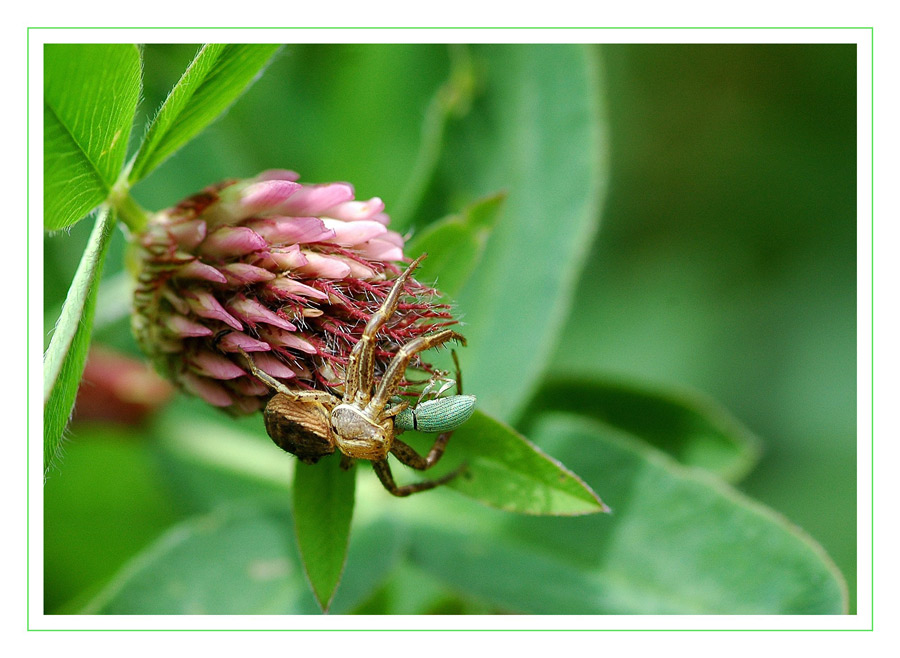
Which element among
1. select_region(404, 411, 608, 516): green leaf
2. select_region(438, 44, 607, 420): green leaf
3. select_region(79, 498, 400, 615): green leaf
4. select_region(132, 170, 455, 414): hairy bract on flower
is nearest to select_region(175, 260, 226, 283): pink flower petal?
select_region(132, 170, 455, 414): hairy bract on flower

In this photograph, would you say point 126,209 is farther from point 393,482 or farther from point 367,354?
point 393,482

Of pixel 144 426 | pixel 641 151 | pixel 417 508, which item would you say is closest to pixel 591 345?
pixel 641 151

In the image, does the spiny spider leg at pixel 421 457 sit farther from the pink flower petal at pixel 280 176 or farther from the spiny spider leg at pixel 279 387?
the pink flower petal at pixel 280 176

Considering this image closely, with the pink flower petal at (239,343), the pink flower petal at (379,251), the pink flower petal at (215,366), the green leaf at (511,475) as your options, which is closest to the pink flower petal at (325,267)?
the pink flower petal at (379,251)

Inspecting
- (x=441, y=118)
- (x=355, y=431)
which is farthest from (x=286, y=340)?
(x=441, y=118)

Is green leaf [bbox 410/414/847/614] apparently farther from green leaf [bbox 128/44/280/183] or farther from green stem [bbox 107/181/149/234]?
green leaf [bbox 128/44/280/183]
